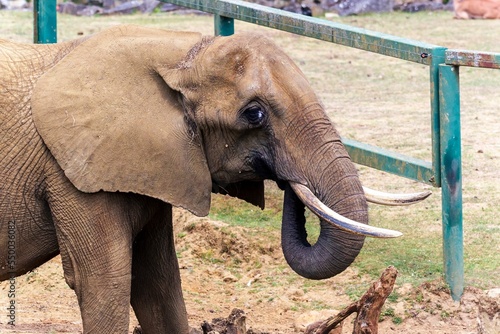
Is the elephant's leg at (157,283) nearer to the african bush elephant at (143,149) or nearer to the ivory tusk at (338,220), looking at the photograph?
the african bush elephant at (143,149)

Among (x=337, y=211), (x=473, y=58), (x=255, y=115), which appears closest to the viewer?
(x=337, y=211)

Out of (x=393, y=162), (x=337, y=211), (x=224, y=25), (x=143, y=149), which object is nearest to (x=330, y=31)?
(x=393, y=162)

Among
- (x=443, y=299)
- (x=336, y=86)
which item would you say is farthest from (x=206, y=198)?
(x=336, y=86)

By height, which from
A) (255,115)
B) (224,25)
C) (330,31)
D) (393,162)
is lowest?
(393,162)

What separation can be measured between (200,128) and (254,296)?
246cm

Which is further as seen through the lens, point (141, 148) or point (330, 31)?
point (330, 31)

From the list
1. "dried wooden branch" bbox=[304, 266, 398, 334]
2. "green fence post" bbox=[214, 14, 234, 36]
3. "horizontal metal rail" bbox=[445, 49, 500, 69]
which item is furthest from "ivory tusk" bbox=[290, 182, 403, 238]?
"green fence post" bbox=[214, 14, 234, 36]

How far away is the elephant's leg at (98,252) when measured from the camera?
5.07m

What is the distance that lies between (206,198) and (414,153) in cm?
519

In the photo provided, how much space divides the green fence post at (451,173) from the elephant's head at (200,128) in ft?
5.46

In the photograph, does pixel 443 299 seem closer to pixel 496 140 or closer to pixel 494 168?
pixel 494 168

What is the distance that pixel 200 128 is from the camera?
5.02 metres

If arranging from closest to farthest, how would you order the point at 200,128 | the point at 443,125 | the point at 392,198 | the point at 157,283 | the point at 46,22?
the point at 200,128 < the point at 392,198 < the point at 157,283 < the point at 443,125 < the point at 46,22

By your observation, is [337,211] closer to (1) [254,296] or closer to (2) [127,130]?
(2) [127,130]
